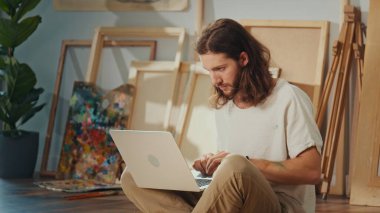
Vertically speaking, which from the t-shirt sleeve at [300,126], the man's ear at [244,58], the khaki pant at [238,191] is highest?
the man's ear at [244,58]

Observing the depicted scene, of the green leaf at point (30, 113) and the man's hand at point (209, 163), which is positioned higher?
the man's hand at point (209, 163)

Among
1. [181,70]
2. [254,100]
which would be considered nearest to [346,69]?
[181,70]

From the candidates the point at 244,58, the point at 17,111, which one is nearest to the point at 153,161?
the point at 244,58

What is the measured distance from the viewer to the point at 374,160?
182 inches

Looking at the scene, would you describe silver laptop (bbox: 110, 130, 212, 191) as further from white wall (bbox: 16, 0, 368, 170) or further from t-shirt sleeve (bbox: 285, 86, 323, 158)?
white wall (bbox: 16, 0, 368, 170)

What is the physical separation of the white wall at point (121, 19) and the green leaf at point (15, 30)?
17.7 inches

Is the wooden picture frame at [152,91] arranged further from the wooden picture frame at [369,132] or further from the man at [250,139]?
the man at [250,139]

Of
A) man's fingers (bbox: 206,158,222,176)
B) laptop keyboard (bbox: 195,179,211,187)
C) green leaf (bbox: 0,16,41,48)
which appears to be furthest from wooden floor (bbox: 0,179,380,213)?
man's fingers (bbox: 206,158,222,176)

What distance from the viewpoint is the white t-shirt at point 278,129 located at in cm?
244

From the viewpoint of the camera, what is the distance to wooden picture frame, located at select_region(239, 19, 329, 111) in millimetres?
5074

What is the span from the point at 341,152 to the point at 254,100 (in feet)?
8.72

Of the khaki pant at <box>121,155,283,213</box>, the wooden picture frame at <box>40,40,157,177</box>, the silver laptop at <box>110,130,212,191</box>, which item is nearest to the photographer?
the khaki pant at <box>121,155,283,213</box>

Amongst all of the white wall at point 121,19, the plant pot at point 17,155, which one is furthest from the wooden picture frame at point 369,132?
the plant pot at point 17,155

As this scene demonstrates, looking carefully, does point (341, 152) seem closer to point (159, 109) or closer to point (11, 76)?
point (159, 109)
